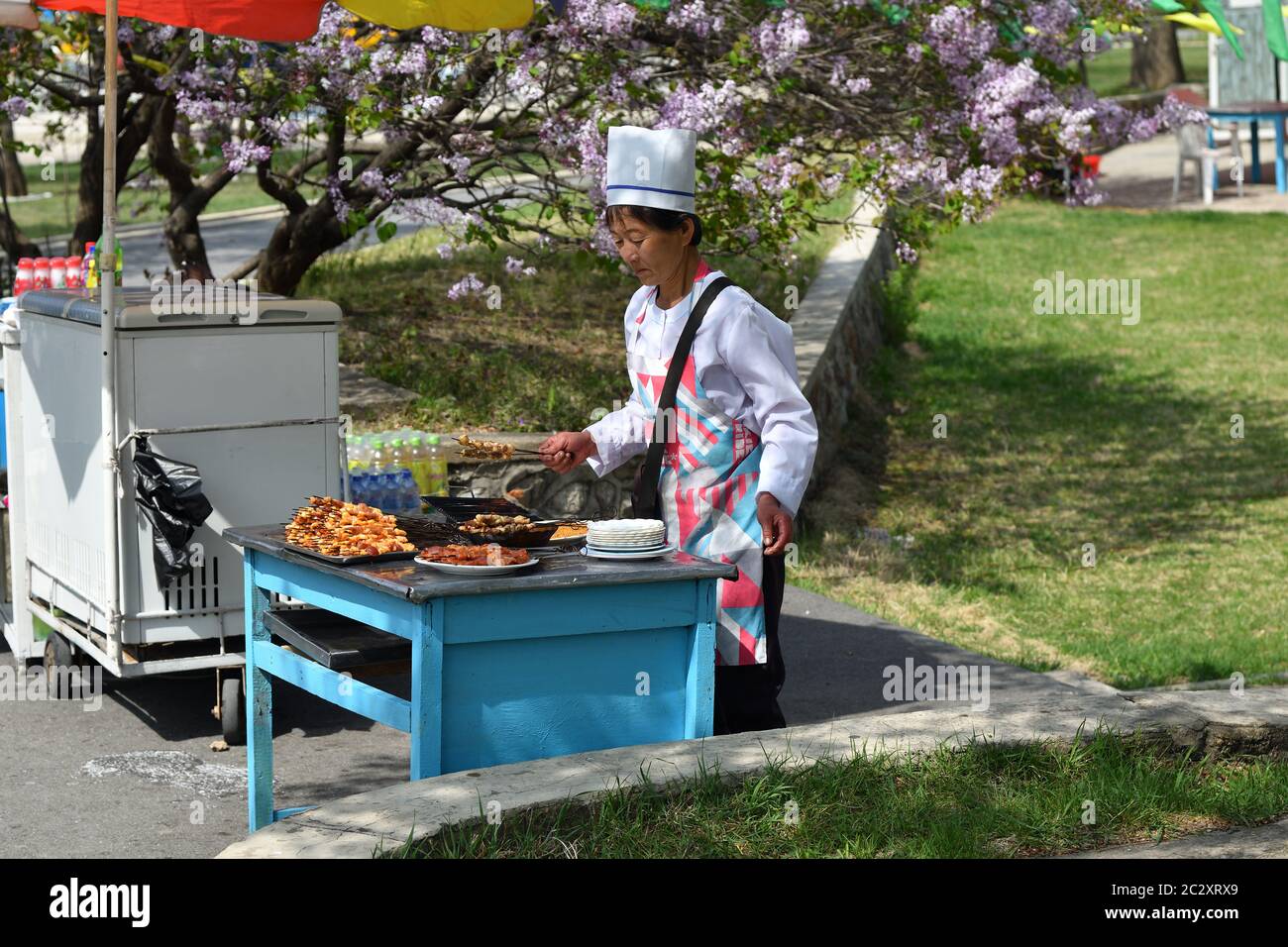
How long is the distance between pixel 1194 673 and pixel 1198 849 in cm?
327

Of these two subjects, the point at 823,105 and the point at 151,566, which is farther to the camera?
the point at 823,105

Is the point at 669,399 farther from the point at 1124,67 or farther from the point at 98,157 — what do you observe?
the point at 1124,67

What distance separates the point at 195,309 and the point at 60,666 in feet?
5.72

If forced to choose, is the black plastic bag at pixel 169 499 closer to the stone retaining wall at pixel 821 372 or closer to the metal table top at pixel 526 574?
the metal table top at pixel 526 574

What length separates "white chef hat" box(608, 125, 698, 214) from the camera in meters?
4.67

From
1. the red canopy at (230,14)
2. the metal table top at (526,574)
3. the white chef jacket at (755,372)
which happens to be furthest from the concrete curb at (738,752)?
the red canopy at (230,14)

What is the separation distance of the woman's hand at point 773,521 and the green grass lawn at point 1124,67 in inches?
1192

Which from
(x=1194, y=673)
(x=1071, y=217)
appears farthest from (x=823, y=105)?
(x=1071, y=217)

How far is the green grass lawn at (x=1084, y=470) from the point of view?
27.6 ft

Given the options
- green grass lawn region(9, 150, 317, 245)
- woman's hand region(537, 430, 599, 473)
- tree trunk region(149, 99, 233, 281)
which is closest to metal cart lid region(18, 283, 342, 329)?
woman's hand region(537, 430, 599, 473)

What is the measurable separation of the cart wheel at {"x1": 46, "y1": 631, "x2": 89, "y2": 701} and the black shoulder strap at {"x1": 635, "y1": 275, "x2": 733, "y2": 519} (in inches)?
114

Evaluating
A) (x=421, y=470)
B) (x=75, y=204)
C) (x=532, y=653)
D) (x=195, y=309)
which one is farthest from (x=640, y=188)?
(x=75, y=204)
